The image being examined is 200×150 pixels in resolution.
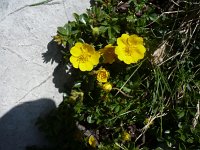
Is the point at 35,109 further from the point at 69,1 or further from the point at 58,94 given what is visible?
the point at 69,1

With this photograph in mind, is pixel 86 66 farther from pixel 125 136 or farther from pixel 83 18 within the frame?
pixel 125 136

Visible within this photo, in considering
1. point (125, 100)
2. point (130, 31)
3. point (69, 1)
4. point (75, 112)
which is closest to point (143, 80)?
point (125, 100)

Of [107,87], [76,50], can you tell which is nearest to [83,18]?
[76,50]

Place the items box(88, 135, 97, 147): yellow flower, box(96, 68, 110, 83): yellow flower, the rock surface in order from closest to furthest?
the rock surface → box(96, 68, 110, 83): yellow flower → box(88, 135, 97, 147): yellow flower

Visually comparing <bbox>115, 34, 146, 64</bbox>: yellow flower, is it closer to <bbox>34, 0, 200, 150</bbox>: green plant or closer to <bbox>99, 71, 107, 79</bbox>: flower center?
<bbox>34, 0, 200, 150</bbox>: green plant

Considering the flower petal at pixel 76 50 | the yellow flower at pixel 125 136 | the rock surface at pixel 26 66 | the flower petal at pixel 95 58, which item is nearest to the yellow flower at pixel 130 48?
the flower petal at pixel 95 58

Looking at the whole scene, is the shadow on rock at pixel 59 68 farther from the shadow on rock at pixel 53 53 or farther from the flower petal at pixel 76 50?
the flower petal at pixel 76 50

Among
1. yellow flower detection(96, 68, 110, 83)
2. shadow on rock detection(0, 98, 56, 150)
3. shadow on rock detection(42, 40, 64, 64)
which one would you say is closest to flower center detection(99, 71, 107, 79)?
yellow flower detection(96, 68, 110, 83)
